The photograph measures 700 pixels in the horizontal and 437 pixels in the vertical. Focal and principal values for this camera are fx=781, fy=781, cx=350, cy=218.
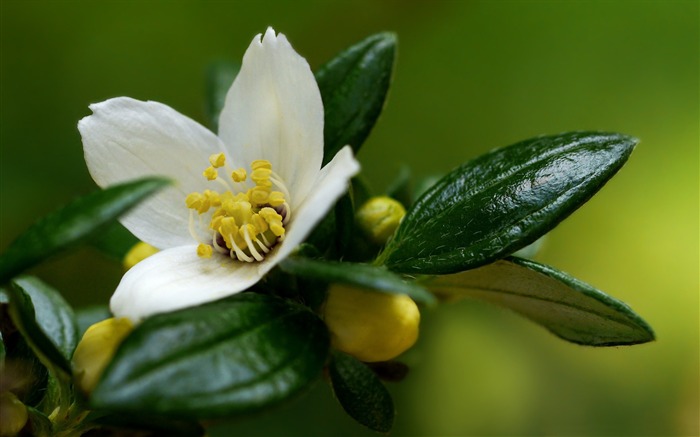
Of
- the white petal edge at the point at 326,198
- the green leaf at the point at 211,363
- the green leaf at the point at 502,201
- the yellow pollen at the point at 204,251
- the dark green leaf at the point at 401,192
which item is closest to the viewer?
the green leaf at the point at 211,363

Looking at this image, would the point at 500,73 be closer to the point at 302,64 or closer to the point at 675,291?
the point at 675,291

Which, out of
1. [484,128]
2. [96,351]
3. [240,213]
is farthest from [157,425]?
[484,128]

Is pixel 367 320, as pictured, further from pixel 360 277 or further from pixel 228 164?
pixel 228 164

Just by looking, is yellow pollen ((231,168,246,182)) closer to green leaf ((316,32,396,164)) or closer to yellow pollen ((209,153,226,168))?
yellow pollen ((209,153,226,168))

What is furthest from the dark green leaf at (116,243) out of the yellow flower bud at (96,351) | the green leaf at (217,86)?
the yellow flower bud at (96,351)

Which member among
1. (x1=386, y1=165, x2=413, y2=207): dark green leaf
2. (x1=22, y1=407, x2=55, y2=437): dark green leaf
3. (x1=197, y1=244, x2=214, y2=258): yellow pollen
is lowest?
(x1=22, y1=407, x2=55, y2=437): dark green leaf

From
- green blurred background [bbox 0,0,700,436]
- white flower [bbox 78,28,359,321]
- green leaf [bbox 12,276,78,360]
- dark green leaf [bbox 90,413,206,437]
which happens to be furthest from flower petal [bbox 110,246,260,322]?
green blurred background [bbox 0,0,700,436]

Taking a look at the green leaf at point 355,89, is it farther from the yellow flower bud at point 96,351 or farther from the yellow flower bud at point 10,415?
the yellow flower bud at point 10,415
